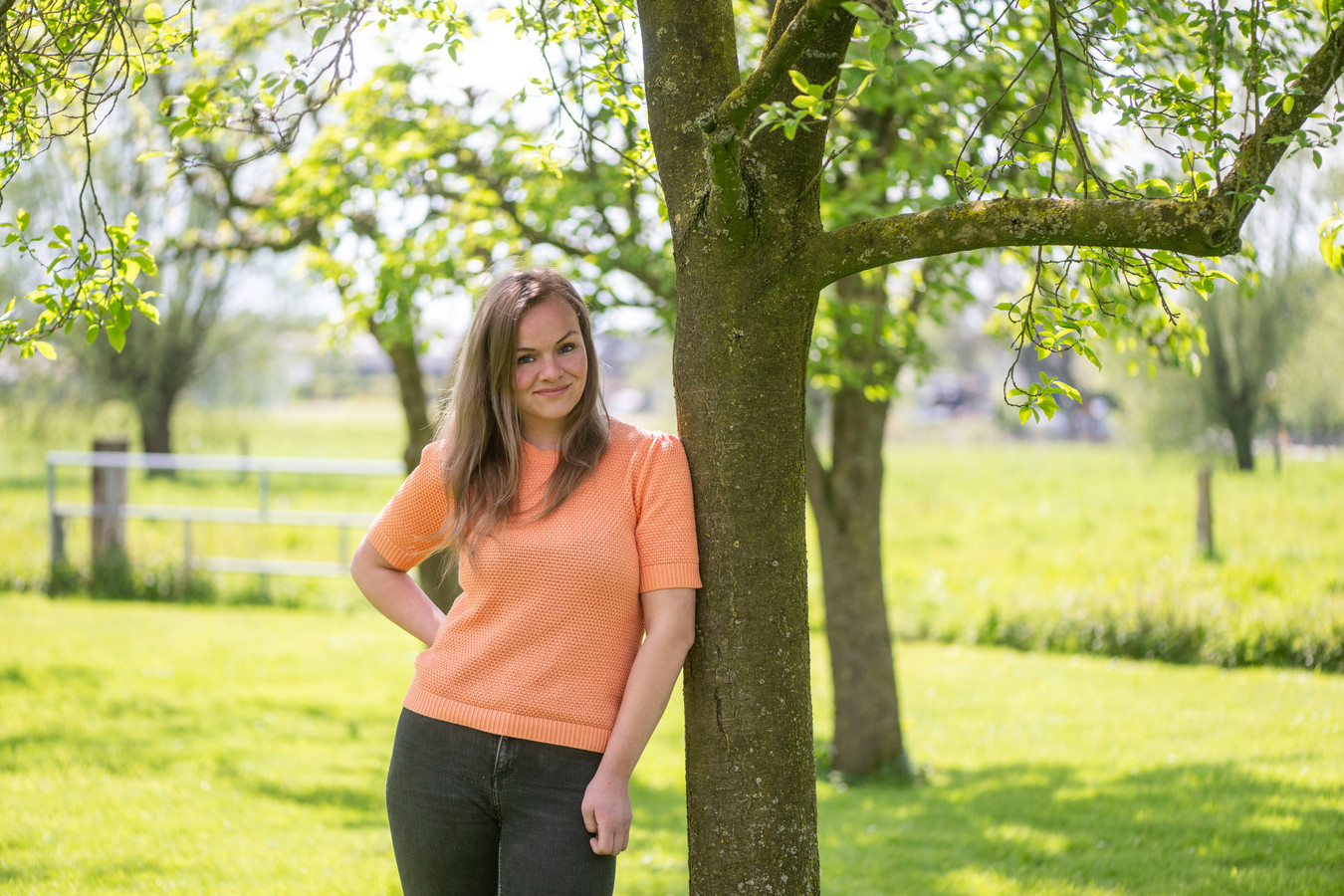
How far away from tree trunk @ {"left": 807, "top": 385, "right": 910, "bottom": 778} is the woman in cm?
418

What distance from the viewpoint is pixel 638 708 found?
210 cm

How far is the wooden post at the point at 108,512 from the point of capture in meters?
11.9

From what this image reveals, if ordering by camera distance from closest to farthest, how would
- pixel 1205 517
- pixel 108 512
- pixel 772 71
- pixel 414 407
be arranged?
pixel 772 71 → pixel 414 407 → pixel 108 512 → pixel 1205 517

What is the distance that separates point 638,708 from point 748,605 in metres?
0.33

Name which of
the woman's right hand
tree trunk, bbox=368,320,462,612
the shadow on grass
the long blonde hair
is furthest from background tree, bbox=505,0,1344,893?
tree trunk, bbox=368,320,462,612

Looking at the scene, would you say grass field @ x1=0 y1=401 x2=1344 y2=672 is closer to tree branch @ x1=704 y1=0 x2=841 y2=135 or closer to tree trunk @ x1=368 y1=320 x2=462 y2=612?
tree trunk @ x1=368 y1=320 x2=462 y2=612

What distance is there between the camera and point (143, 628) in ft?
33.3

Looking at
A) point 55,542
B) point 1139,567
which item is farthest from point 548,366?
point 55,542

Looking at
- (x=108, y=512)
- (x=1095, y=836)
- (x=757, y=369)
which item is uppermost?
(x=757, y=369)

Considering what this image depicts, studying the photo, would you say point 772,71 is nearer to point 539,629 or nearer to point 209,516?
point 539,629

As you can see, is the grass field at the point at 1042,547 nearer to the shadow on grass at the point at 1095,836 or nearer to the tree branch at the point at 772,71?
the shadow on grass at the point at 1095,836

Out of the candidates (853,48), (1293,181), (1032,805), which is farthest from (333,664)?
(1293,181)

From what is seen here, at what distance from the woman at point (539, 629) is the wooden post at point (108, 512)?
1121cm

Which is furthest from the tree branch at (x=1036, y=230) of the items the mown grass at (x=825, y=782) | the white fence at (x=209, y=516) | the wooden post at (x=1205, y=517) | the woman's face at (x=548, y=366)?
the wooden post at (x=1205, y=517)
